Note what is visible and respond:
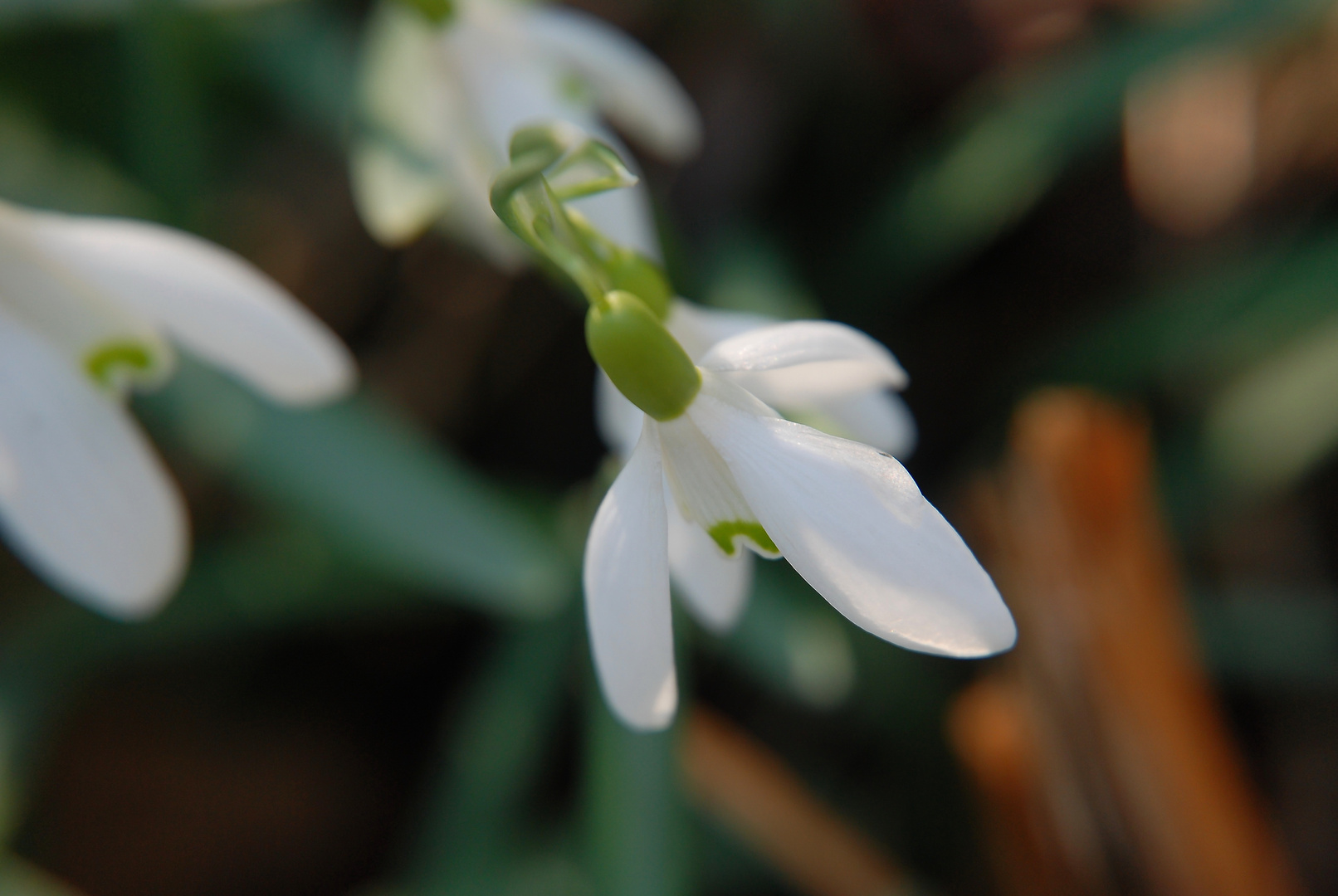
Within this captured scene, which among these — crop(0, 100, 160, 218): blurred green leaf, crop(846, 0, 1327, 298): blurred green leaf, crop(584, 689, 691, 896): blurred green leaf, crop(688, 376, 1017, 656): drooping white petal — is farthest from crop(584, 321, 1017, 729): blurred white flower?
crop(0, 100, 160, 218): blurred green leaf

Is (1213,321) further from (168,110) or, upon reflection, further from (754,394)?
(168,110)

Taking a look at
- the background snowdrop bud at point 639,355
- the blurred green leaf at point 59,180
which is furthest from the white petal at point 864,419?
the blurred green leaf at point 59,180

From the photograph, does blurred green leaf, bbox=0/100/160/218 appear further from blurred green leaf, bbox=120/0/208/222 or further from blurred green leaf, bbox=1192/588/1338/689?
blurred green leaf, bbox=1192/588/1338/689

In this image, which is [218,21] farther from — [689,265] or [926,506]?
[926,506]

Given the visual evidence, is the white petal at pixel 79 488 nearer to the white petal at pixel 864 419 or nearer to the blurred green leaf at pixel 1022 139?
the white petal at pixel 864 419

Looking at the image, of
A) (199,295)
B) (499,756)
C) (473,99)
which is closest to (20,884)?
(499,756)

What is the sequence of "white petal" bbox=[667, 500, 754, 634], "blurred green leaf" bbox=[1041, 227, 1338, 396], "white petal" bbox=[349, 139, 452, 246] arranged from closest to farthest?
1. "white petal" bbox=[667, 500, 754, 634]
2. "white petal" bbox=[349, 139, 452, 246]
3. "blurred green leaf" bbox=[1041, 227, 1338, 396]
